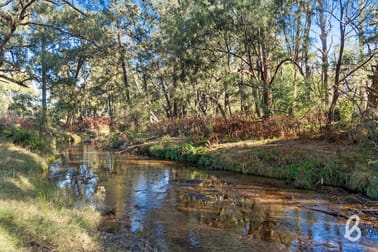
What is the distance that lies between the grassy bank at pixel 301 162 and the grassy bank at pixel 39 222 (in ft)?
22.0

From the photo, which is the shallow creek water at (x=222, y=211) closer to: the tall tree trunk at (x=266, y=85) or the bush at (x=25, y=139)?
the bush at (x=25, y=139)

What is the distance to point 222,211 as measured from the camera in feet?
25.6

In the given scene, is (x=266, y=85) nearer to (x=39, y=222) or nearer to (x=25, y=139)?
(x=25, y=139)

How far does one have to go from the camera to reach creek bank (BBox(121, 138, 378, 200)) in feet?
29.6

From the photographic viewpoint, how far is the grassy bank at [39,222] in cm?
438

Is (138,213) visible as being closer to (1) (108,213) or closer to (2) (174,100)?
(1) (108,213)

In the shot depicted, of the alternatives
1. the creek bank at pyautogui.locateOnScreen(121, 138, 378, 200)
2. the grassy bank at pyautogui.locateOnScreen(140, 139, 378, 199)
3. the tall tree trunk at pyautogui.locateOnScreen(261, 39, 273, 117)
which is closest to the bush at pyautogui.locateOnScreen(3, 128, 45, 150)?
the creek bank at pyautogui.locateOnScreen(121, 138, 378, 200)

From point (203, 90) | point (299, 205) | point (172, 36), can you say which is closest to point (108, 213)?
point (299, 205)

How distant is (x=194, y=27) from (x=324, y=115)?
7014 millimetres

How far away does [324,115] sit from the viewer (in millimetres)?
13266

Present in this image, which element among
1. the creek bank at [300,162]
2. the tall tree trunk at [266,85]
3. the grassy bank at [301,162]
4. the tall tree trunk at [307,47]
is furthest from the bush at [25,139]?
the tall tree trunk at [307,47]

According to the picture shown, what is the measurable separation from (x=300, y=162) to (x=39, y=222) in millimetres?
8280

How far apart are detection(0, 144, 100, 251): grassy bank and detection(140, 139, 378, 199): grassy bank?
6.71 m

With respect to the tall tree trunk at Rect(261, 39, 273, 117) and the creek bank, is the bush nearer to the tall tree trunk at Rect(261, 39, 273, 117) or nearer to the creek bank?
the creek bank
